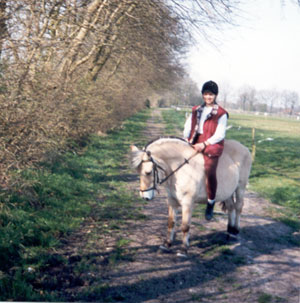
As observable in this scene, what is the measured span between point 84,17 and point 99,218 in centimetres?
434

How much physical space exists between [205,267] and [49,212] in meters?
3.07

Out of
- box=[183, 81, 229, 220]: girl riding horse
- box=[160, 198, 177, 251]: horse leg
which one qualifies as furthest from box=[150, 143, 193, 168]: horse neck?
box=[160, 198, 177, 251]: horse leg

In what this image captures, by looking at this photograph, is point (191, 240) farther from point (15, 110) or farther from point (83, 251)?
point (15, 110)

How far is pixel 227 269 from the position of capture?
4547 mm

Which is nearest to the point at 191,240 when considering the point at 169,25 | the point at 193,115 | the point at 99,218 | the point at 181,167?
the point at 181,167

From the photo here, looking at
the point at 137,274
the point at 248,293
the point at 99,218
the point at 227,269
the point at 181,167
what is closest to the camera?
the point at 248,293

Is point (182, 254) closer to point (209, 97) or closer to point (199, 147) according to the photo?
point (199, 147)

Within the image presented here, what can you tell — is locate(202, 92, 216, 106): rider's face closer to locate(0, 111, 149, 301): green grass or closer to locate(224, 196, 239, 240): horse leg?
locate(224, 196, 239, 240): horse leg

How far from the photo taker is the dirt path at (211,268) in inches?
150

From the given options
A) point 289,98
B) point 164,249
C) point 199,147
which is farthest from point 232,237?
point 289,98

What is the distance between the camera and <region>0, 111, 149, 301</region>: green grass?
3802 millimetres

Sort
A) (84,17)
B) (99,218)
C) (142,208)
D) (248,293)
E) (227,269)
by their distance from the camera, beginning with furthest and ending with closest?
(142,208) < (84,17) < (99,218) < (227,269) < (248,293)

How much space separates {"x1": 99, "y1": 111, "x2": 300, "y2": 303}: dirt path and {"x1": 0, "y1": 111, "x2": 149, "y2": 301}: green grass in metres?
0.51

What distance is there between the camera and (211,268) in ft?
14.9
